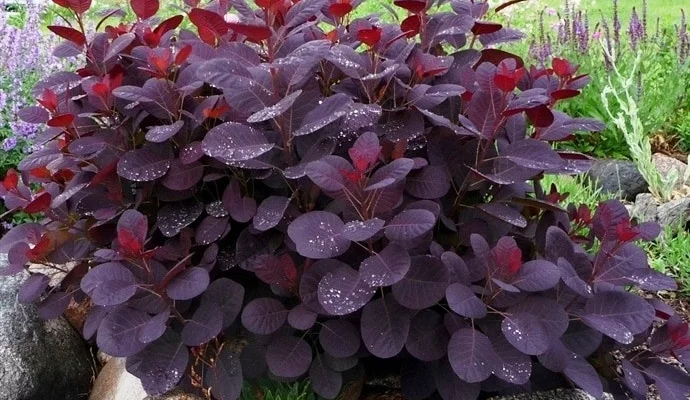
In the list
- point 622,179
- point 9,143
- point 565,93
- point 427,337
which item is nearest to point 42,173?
point 427,337

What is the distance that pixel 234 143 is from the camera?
1.59 m

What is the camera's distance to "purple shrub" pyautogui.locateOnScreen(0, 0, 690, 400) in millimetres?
1584

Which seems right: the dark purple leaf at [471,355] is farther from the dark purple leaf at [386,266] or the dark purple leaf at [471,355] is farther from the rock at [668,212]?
the rock at [668,212]

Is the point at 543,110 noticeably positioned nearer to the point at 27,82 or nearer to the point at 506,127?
the point at 506,127

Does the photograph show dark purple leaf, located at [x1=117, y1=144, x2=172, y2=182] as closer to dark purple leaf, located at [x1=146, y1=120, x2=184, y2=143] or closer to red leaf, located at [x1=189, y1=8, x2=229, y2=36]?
dark purple leaf, located at [x1=146, y1=120, x2=184, y2=143]

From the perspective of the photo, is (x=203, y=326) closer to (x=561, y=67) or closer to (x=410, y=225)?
(x=410, y=225)

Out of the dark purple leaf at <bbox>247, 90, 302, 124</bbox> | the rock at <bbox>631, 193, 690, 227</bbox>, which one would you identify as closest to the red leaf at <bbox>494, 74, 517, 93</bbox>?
the dark purple leaf at <bbox>247, 90, 302, 124</bbox>

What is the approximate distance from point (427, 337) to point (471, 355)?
0.16m

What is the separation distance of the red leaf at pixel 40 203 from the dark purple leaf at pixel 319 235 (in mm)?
667

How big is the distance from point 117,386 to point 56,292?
32 centimetres

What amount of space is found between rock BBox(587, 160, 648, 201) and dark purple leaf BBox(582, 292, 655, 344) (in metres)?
2.63

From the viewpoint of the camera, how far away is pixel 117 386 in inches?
84.2

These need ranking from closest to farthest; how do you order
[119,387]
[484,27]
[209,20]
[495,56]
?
[209,20], [484,27], [495,56], [119,387]

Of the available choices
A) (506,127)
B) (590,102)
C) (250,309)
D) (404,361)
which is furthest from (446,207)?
(590,102)
